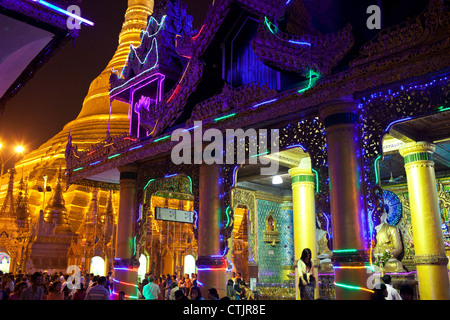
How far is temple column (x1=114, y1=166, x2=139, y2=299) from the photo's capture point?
13852 millimetres

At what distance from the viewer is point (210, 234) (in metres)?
11.2

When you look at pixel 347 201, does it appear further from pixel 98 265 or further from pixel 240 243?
pixel 98 265

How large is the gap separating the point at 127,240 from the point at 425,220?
904 cm

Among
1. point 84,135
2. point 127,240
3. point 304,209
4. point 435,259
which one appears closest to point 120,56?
point 84,135

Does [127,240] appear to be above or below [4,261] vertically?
above

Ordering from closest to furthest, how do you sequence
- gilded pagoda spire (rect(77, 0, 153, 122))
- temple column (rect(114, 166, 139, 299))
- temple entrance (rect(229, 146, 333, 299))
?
temple column (rect(114, 166, 139, 299))
temple entrance (rect(229, 146, 333, 299))
gilded pagoda spire (rect(77, 0, 153, 122))

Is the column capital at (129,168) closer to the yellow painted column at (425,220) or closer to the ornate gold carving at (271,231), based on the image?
the ornate gold carving at (271,231)

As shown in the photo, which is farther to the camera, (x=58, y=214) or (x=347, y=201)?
(x=58, y=214)

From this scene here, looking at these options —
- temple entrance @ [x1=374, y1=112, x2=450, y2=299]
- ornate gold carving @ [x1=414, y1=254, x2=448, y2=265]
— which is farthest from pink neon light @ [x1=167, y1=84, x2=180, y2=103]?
ornate gold carving @ [x1=414, y1=254, x2=448, y2=265]

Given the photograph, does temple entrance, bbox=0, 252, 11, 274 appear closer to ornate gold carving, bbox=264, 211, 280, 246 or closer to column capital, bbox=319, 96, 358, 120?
ornate gold carving, bbox=264, 211, 280, 246

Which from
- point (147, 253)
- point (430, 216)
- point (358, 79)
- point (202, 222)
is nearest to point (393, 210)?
point (430, 216)

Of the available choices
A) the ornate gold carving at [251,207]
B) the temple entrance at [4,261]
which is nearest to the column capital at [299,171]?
the ornate gold carving at [251,207]

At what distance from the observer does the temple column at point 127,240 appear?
45.4ft

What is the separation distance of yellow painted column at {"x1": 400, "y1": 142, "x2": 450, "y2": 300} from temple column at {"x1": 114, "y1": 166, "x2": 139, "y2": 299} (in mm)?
8443
